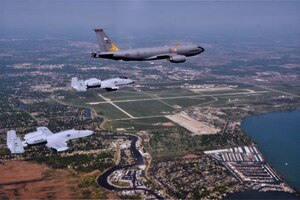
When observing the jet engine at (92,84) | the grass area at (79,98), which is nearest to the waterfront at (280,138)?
the jet engine at (92,84)

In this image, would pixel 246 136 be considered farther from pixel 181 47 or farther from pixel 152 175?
pixel 181 47

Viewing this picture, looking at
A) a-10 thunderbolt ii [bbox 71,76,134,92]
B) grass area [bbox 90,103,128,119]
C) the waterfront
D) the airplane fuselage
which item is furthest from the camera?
grass area [bbox 90,103,128,119]

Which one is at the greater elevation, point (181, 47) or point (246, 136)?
point (181, 47)

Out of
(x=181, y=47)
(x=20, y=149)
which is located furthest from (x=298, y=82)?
(x=20, y=149)

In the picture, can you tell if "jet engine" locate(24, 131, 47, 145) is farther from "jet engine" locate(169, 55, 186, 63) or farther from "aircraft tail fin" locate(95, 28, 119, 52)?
"jet engine" locate(169, 55, 186, 63)

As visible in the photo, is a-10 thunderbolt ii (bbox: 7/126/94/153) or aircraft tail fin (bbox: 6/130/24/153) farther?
a-10 thunderbolt ii (bbox: 7/126/94/153)

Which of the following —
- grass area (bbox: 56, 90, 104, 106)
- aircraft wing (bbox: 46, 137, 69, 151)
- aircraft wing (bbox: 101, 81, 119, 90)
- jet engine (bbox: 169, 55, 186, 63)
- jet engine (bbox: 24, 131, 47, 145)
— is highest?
jet engine (bbox: 169, 55, 186, 63)

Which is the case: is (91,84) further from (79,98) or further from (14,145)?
(79,98)

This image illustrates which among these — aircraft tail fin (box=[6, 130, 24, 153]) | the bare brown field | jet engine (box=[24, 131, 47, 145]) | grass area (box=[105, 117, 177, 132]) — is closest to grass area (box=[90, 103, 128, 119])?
grass area (box=[105, 117, 177, 132])
